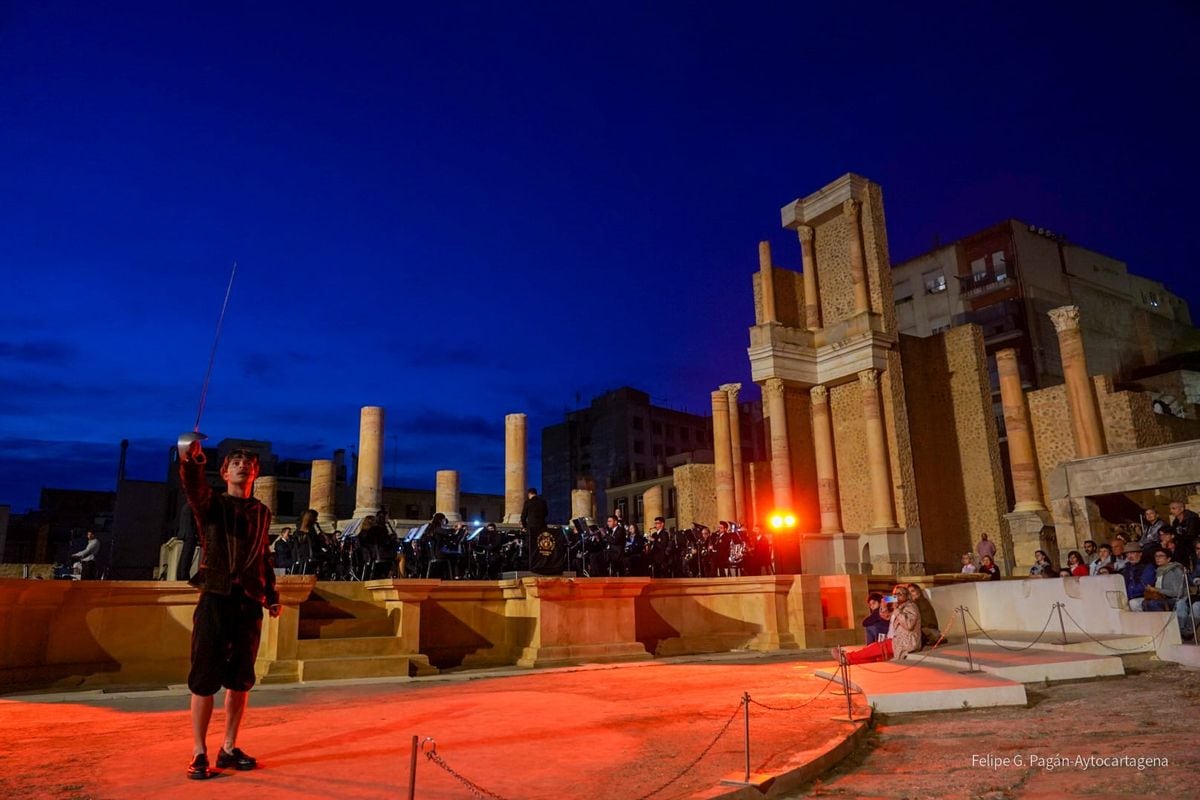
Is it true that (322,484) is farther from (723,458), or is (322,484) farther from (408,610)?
(408,610)

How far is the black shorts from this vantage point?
454 centimetres

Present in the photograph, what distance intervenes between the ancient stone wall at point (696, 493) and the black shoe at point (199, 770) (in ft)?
101

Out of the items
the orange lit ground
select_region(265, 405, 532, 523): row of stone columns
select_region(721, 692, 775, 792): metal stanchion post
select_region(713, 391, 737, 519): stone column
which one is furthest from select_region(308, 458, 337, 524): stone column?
select_region(721, 692, 775, 792): metal stanchion post

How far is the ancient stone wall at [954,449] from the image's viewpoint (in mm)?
26641

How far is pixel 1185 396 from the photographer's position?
3603cm

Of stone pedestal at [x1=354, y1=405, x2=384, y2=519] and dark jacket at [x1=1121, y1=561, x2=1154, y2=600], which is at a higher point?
stone pedestal at [x1=354, y1=405, x2=384, y2=519]

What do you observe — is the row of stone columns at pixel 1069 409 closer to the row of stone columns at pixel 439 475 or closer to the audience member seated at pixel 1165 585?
the audience member seated at pixel 1165 585

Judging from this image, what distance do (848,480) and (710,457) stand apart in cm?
3449

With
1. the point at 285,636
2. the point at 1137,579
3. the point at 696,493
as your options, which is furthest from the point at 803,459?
the point at 285,636

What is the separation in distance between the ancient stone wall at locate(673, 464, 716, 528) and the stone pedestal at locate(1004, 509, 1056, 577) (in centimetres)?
1275

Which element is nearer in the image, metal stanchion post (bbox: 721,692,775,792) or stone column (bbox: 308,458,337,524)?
metal stanchion post (bbox: 721,692,775,792)

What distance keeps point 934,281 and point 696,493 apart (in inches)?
840

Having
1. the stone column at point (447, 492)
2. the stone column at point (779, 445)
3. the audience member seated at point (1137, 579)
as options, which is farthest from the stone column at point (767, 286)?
the audience member seated at point (1137, 579)

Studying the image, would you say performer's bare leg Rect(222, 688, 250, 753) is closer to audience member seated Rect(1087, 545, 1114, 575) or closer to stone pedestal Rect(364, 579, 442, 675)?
stone pedestal Rect(364, 579, 442, 675)
